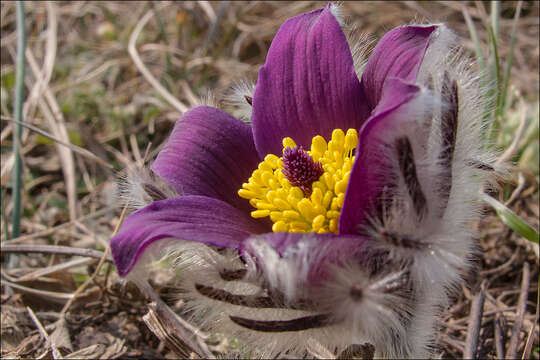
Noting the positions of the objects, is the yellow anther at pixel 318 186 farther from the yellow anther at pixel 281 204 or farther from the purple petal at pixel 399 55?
the purple petal at pixel 399 55

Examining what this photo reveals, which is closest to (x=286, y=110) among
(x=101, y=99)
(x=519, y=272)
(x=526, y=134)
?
(x=519, y=272)

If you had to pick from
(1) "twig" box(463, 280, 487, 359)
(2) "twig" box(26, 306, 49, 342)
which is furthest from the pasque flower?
(2) "twig" box(26, 306, 49, 342)

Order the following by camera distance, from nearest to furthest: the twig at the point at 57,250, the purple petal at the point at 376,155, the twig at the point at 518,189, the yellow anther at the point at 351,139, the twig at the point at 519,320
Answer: the purple petal at the point at 376,155, the yellow anther at the point at 351,139, the twig at the point at 519,320, the twig at the point at 57,250, the twig at the point at 518,189

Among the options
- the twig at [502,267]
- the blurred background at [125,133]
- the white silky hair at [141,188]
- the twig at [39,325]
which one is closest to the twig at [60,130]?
the blurred background at [125,133]

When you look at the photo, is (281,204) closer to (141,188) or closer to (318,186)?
(318,186)

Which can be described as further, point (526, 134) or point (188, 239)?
point (526, 134)

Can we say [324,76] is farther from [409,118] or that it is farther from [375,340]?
[375,340]
